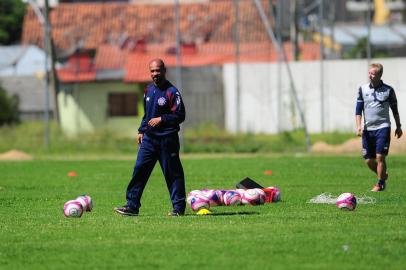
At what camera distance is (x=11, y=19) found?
290 ft

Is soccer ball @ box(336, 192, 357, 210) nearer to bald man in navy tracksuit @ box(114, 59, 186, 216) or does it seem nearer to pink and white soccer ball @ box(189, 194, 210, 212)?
pink and white soccer ball @ box(189, 194, 210, 212)

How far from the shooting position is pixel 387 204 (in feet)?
57.7

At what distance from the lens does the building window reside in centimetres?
5344

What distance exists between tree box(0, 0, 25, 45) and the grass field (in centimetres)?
6654

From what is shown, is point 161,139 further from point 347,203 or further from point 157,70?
point 347,203

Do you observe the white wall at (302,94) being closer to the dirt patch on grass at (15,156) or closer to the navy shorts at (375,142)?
the dirt patch on grass at (15,156)

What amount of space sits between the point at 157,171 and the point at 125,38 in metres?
43.6

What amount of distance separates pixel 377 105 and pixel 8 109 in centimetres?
3597

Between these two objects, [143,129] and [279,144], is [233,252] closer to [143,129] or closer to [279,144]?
[143,129]

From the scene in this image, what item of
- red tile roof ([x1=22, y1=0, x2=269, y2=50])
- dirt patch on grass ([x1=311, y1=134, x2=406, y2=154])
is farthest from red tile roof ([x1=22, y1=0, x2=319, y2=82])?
dirt patch on grass ([x1=311, y1=134, x2=406, y2=154])

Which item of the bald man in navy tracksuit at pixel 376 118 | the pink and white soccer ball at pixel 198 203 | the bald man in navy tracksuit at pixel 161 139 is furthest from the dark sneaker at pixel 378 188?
the bald man in navy tracksuit at pixel 161 139

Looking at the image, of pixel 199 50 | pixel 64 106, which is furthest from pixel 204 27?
pixel 64 106

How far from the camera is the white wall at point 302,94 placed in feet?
137

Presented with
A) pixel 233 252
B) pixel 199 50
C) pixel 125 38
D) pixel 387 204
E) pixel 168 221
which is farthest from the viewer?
pixel 125 38
